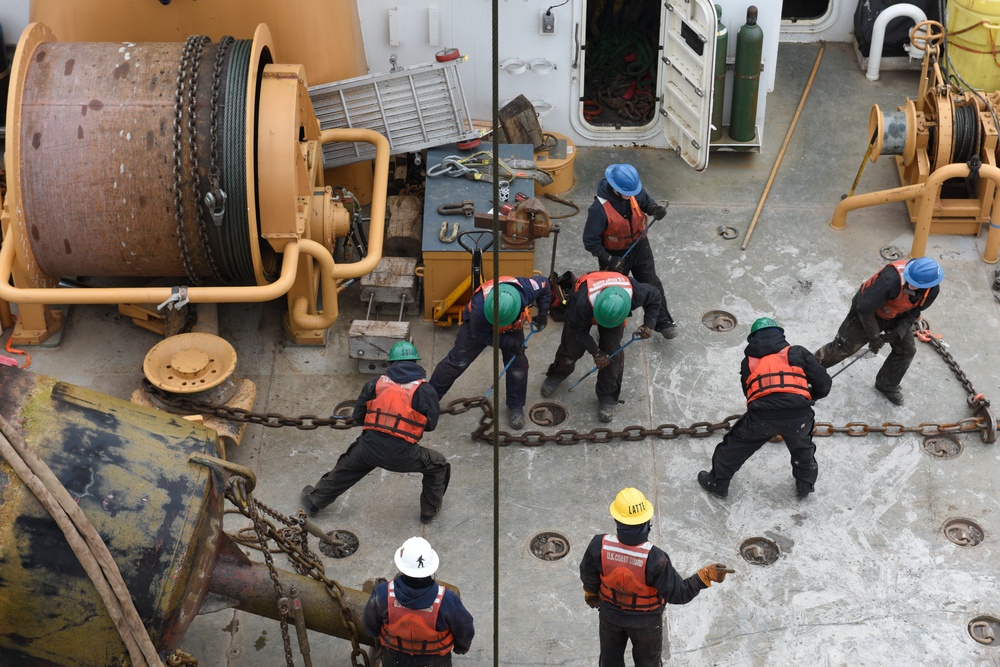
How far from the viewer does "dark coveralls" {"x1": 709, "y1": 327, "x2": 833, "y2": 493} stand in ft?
23.7

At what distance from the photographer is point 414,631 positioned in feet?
19.2

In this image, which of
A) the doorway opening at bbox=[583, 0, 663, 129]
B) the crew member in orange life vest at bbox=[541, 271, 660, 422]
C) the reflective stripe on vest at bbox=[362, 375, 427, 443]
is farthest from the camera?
the doorway opening at bbox=[583, 0, 663, 129]

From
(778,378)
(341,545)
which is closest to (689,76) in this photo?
(778,378)

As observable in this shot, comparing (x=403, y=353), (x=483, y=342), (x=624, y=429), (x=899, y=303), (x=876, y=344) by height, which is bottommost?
(x=624, y=429)

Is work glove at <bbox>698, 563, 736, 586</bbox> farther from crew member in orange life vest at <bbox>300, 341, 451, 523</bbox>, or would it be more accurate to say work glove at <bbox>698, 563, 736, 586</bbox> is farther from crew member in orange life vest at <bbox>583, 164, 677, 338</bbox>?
crew member in orange life vest at <bbox>583, 164, 677, 338</bbox>

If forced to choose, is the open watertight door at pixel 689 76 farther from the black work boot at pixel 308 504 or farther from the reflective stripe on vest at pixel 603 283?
the black work boot at pixel 308 504

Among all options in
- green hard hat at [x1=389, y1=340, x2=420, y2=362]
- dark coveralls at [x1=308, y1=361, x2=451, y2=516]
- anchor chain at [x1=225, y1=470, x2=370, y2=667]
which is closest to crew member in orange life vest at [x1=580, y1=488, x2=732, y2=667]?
anchor chain at [x1=225, y1=470, x2=370, y2=667]

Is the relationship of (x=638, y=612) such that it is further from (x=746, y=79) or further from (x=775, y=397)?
(x=746, y=79)

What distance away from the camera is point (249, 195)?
25.6 ft

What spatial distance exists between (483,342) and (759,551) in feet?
7.03

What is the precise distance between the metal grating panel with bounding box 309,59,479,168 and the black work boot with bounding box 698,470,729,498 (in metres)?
3.43

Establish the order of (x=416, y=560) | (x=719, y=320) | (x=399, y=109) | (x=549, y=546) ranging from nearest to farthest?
(x=416, y=560), (x=549, y=546), (x=719, y=320), (x=399, y=109)

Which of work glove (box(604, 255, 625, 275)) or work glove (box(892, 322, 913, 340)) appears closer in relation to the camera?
work glove (box(892, 322, 913, 340))

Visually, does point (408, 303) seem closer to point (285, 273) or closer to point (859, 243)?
point (285, 273)
